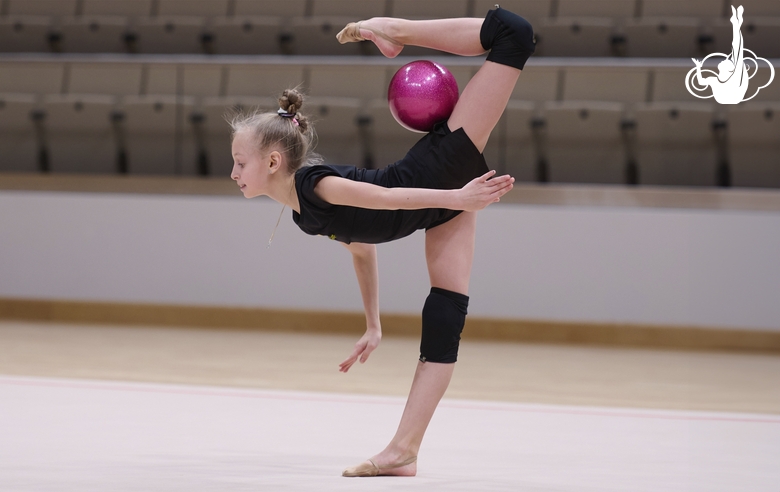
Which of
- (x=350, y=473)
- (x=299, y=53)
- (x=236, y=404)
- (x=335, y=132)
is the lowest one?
(x=236, y=404)

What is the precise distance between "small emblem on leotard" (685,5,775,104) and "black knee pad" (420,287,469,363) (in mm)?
3403

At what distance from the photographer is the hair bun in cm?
178

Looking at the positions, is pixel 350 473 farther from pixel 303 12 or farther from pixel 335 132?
pixel 303 12

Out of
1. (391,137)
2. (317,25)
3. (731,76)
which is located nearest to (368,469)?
(391,137)

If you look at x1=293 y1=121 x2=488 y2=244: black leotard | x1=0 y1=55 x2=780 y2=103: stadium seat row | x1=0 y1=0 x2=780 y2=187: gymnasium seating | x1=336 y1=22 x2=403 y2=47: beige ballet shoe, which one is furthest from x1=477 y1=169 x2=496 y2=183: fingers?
x1=0 y1=55 x2=780 y2=103: stadium seat row

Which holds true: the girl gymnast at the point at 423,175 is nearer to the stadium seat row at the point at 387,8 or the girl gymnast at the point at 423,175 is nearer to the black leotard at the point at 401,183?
the black leotard at the point at 401,183

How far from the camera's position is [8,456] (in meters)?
1.77

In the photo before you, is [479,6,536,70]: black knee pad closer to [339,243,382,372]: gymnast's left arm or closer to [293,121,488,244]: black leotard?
[293,121,488,244]: black leotard

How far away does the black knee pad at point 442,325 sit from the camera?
1752mm

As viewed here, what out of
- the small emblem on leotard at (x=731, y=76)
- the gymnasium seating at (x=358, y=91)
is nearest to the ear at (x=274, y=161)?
the gymnasium seating at (x=358, y=91)

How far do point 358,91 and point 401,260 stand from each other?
1116 millimetres

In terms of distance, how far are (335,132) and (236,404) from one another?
2.54 metres

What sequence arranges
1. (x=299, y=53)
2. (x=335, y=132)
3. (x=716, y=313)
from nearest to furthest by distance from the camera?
(x=716, y=313)
(x=335, y=132)
(x=299, y=53)

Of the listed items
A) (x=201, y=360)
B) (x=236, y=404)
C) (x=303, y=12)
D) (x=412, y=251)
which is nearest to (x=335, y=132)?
(x=412, y=251)
